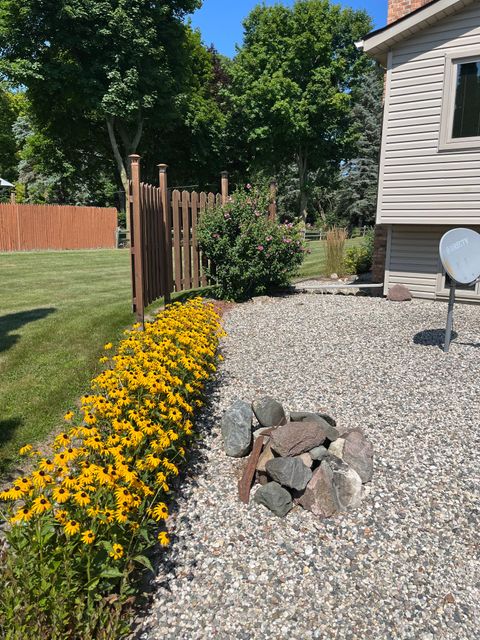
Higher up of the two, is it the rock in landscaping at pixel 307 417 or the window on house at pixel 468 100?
the window on house at pixel 468 100

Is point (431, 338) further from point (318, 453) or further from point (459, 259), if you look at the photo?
point (318, 453)

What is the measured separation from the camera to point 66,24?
64.0 feet

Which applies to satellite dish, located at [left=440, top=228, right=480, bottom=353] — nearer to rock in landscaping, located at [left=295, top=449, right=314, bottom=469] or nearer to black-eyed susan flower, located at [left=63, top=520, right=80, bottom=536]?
rock in landscaping, located at [left=295, top=449, right=314, bottom=469]

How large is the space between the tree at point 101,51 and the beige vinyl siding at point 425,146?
47.5 ft

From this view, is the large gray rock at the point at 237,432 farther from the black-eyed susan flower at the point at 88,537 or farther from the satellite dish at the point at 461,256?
the satellite dish at the point at 461,256

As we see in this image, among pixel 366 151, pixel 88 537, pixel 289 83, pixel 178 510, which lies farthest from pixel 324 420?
pixel 366 151

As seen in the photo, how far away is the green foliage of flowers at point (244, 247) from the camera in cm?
788

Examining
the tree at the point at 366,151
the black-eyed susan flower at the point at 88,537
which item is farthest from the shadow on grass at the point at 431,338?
the tree at the point at 366,151

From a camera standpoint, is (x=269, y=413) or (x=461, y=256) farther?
(x=461, y=256)

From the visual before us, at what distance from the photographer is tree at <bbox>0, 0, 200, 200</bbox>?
19297 mm

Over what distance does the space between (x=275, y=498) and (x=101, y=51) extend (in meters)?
22.2

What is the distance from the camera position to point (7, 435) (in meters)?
3.57

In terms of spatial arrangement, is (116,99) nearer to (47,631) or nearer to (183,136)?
(183,136)

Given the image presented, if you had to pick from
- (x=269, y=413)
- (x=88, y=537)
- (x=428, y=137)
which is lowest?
(x=269, y=413)
